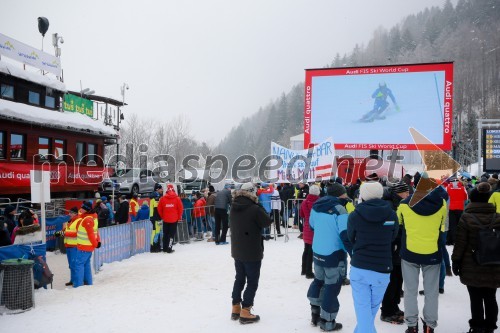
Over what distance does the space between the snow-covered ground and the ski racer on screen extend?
36.1 ft

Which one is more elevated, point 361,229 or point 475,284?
point 361,229

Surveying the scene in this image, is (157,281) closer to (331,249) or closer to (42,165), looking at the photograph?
(331,249)

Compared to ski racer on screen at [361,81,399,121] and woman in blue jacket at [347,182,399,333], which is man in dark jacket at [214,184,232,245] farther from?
ski racer on screen at [361,81,399,121]

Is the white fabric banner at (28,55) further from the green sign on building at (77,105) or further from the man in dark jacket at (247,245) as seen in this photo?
the man in dark jacket at (247,245)

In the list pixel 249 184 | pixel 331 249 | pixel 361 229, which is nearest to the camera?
pixel 361 229

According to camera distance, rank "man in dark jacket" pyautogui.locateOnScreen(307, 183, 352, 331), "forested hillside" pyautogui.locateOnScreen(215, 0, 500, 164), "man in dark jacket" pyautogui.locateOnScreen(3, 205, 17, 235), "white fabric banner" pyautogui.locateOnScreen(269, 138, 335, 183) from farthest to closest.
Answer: "forested hillside" pyautogui.locateOnScreen(215, 0, 500, 164)
"white fabric banner" pyautogui.locateOnScreen(269, 138, 335, 183)
"man in dark jacket" pyautogui.locateOnScreen(3, 205, 17, 235)
"man in dark jacket" pyautogui.locateOnScreen(307, 183, 352, 331)

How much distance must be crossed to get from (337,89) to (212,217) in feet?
30.4

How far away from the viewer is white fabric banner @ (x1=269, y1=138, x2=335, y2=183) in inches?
555

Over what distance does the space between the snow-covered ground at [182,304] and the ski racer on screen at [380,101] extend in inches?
433

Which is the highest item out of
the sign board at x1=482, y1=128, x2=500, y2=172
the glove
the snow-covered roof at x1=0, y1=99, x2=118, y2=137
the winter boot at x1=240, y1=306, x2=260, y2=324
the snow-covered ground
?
the snow-covered roof at x1=0, y1=99, x2=118, y2=137

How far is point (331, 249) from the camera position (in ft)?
16.2

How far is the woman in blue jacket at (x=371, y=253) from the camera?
4.21 m

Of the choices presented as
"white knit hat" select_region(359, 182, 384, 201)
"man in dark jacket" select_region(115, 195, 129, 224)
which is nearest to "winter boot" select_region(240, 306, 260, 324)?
"white knit hat" select_region(359, 182, 384, 201)

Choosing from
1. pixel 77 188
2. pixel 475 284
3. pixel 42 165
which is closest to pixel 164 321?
pixel 475 284
